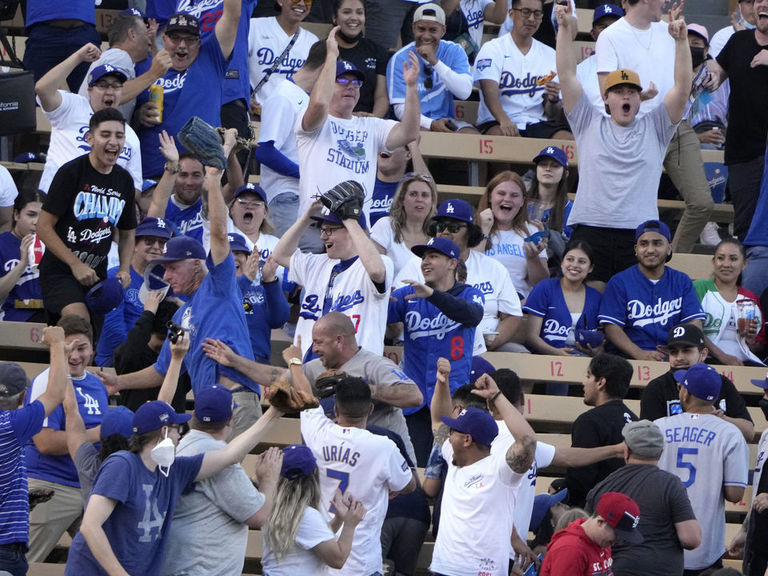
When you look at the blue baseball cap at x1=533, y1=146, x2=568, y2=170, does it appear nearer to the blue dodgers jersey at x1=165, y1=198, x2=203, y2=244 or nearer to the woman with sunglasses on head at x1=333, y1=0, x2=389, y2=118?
the woman with sunglasses on head at x1=333, y1=0, x2=389, y2=118

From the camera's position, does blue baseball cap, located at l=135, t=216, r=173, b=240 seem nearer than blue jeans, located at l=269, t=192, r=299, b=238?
Yes

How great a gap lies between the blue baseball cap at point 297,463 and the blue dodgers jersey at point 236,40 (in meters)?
4.64

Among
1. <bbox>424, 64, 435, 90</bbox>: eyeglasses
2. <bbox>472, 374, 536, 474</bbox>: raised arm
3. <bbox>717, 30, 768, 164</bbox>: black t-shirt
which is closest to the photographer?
<bbox>472, 374, 536, 474</bbox>: raised arm

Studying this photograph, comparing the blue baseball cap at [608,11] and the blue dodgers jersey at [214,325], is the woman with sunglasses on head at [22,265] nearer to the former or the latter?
the blue dodgers jersey at [214,325]

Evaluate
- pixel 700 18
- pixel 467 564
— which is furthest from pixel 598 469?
pixel 700 18

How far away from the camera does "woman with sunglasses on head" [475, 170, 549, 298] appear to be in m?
9.90

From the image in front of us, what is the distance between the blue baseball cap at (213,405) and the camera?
6.39 m

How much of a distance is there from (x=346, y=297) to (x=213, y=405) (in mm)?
1868

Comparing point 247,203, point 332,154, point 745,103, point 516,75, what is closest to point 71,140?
point 247,203

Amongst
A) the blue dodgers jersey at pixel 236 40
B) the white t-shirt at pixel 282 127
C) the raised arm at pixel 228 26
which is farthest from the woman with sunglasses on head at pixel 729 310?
the raised arm at pixel 228 26

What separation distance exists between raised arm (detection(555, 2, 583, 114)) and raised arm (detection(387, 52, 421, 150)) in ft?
3.62

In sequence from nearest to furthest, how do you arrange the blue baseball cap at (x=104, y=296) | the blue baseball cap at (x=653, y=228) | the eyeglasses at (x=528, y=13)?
the blue baseball cap at (x=104, y=296) < the blue baseball cap at (x=653, y=228) < the eyeglasses at (x=528, y=13)

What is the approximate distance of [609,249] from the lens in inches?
394

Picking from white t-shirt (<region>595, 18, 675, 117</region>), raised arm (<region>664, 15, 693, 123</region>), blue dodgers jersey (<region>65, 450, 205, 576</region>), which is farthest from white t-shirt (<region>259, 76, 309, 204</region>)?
blue dodgers jersey (<region>65, 450, 205, 576</region>)
